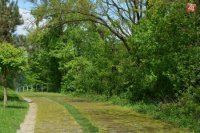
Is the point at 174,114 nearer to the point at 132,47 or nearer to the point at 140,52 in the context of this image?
the point at 140,52

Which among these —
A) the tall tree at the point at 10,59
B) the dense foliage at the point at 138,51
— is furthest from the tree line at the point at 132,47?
the tall tree at the point at 10,59

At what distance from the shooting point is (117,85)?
101 feet

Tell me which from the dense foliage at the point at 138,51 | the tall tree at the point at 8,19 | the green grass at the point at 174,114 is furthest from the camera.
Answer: the tall tree at the point at 8,19

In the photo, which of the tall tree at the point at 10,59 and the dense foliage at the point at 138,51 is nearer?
the dense foliage at the point at 138,51

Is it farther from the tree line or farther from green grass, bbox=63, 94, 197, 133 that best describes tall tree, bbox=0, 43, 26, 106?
green grass, bbox=63, 94, 197, 133

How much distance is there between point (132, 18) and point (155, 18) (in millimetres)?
8787

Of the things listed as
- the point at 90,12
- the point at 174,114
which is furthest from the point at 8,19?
the point at 174,114

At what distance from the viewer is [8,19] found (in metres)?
30.5

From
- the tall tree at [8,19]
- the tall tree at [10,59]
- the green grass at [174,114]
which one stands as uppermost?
the tall tree at [8,19]

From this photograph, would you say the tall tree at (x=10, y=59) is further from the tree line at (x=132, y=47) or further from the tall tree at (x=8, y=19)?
the tall tree at (x=8, y=19)

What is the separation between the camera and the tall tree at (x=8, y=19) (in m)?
29.8

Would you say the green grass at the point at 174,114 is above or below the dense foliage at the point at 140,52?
below

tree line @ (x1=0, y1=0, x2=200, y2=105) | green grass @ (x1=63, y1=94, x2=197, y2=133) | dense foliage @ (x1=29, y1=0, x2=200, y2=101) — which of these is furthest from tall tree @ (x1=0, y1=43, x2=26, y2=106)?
green grass @ (x1=63, y1=94, x2=197, y2=133)

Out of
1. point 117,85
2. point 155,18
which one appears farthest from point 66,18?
point 155,18
